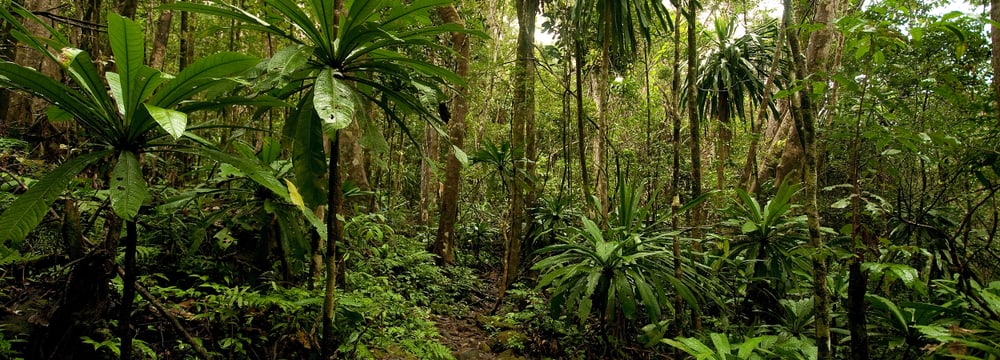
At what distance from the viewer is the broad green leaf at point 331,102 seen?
5.45ft

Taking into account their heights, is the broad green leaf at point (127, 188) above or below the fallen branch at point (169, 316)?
above

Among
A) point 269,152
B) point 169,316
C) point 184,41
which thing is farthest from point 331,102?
point 184,41

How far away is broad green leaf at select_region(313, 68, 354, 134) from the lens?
166 cm

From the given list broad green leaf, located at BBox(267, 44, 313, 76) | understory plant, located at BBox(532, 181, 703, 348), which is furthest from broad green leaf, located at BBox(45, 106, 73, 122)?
understory plant, located at BBox(532, 181, 703, 348)

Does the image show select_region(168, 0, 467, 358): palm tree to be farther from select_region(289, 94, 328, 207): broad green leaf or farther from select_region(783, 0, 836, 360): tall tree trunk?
select_region(783, 0, 836, 360): tall tree trunk

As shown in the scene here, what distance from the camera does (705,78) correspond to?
27.3 ft

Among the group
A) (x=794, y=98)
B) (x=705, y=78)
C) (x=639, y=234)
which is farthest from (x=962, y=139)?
(x=705, y=78)

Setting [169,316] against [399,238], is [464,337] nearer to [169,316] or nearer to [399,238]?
[399,238]

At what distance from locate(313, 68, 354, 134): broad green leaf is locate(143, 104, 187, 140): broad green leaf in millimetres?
432

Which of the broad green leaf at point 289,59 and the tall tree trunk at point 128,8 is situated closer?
the broad green leaf at point 289,59

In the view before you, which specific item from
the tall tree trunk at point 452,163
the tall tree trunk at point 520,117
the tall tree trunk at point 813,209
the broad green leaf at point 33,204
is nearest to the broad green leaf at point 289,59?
the broad green leaf at point 33,204

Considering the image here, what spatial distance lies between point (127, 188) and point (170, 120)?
1.12ft

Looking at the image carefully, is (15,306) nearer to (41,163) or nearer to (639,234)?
(41,163)

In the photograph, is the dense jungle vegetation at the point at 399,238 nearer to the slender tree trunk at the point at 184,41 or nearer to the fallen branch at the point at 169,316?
the fallen branch at the point at 169,316
